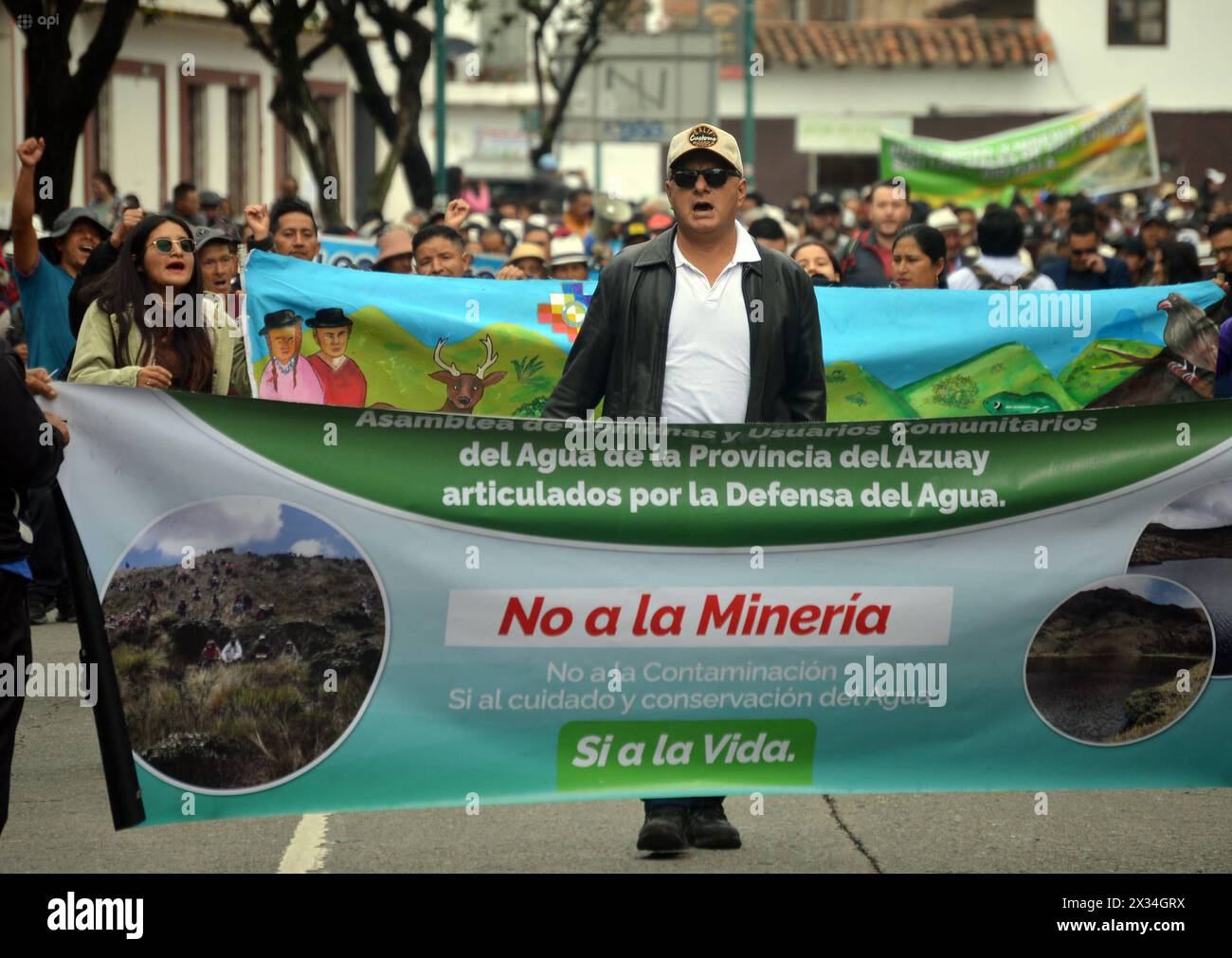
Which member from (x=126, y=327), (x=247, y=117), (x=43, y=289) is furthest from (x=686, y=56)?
(x=126, y=327)

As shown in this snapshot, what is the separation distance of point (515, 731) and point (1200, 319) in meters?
4.44

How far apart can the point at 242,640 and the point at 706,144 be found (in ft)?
6.06

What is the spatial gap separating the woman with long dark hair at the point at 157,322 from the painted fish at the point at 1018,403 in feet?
10.1

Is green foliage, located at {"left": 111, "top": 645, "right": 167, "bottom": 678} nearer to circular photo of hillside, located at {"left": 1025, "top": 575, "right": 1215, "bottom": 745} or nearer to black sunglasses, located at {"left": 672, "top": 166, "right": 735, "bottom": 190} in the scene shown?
black sunglasses, located at {"left": 672, "top": 166, "right": 735, "bottom": 190}

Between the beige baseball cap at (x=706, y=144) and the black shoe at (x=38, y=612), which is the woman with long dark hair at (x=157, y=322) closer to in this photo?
the beige baseball cap at (x=706, y=144)

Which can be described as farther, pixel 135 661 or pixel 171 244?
pixel 171 244

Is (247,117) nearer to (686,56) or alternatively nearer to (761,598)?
(686,56)

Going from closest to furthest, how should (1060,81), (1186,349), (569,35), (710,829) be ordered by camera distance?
1. (710,829)
2. (1186,349)
3. (569,35)
4. (1060,81)

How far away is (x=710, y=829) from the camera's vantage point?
6.01 m

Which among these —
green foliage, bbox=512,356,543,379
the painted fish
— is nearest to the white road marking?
green foliage, bbox=512,356,543,379

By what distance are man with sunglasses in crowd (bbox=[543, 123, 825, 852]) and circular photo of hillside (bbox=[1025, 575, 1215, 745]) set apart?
0.99 meters

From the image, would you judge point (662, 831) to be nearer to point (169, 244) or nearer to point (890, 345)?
point (169, 244)

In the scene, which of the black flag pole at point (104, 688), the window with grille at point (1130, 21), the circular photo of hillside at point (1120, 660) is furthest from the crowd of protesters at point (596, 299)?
the window with grille at point (1130, 21)

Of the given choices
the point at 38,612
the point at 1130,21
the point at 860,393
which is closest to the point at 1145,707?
the point at 860,393
